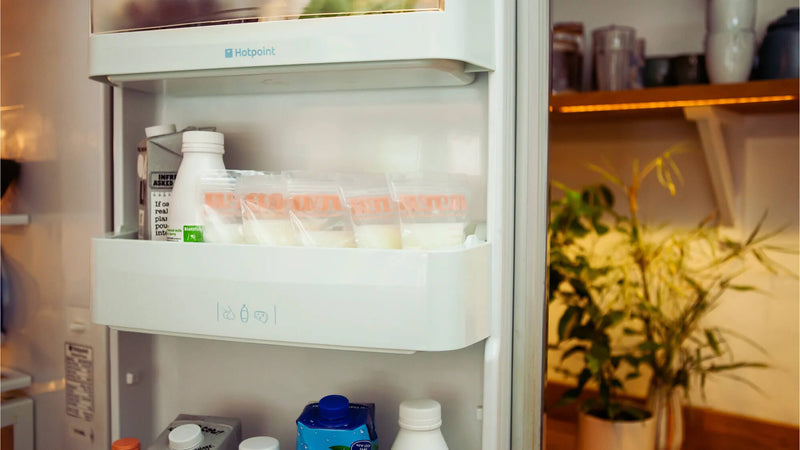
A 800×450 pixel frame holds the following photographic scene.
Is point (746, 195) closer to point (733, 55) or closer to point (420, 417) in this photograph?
point (733, 55)

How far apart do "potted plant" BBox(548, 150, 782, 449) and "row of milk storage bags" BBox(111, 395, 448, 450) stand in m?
0.81

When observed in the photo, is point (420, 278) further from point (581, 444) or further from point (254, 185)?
point (581, 444)


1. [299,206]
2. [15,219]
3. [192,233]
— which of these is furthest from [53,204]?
[299,206]

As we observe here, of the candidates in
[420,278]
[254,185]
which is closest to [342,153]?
[254,185]

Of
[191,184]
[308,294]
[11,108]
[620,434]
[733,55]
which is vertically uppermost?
[733,55]

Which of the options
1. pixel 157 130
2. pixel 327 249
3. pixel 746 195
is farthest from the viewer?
pixel 746 195

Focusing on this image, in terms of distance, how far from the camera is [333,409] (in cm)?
67

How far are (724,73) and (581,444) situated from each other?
0.85 meters

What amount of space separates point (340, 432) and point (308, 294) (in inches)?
5.8

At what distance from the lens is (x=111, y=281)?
0.72 metres

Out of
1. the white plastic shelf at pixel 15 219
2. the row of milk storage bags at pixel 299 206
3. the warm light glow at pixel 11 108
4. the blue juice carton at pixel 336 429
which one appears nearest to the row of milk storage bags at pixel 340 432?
the blue juice carton at pixel 336 429

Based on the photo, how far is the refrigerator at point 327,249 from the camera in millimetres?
623

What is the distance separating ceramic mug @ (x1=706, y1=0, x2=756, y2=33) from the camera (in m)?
1.27

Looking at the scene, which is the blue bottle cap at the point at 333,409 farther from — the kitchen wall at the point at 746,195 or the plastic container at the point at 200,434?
the kitchen wall at the point at 746,195
